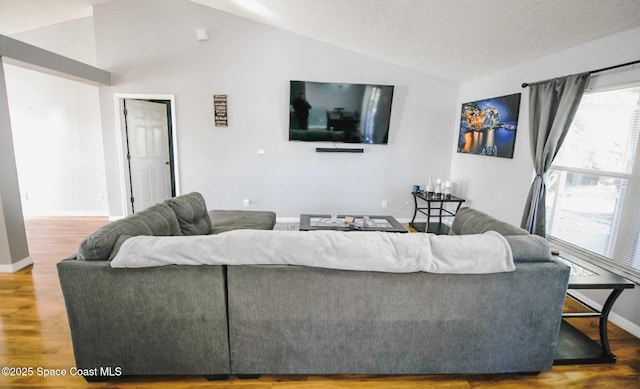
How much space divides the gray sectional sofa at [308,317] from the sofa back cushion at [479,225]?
28 centimetres

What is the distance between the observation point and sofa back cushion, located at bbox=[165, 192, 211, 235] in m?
2.67

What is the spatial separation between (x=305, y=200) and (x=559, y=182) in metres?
3.28

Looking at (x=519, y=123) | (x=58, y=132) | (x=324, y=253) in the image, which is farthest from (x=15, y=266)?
(x=519, y=123)

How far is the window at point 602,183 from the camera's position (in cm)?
234

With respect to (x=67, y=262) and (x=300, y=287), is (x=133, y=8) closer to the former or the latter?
(x=67, y=262)

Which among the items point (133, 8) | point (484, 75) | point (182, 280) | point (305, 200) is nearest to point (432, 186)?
point (484, 75)

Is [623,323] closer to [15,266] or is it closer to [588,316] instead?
[588,316]

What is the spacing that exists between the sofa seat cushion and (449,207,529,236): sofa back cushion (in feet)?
6.25

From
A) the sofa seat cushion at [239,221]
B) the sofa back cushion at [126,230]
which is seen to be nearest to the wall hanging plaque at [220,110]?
the sofa seat cushion at [239,221]

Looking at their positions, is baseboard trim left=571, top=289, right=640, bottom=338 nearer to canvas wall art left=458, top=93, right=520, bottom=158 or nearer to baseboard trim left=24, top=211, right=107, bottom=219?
canvas wall art left=458, top=93, right=520, bottom=158

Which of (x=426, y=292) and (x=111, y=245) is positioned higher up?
(x=111, y=245)

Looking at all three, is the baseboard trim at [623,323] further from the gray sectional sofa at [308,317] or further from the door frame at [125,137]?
A: the door frame at [125,137]

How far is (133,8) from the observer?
4.38 metres

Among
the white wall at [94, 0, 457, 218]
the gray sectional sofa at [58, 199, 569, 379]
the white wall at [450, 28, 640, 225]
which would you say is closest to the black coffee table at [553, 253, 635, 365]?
the gray sectional sofa at [58, 199, 569, 379]
